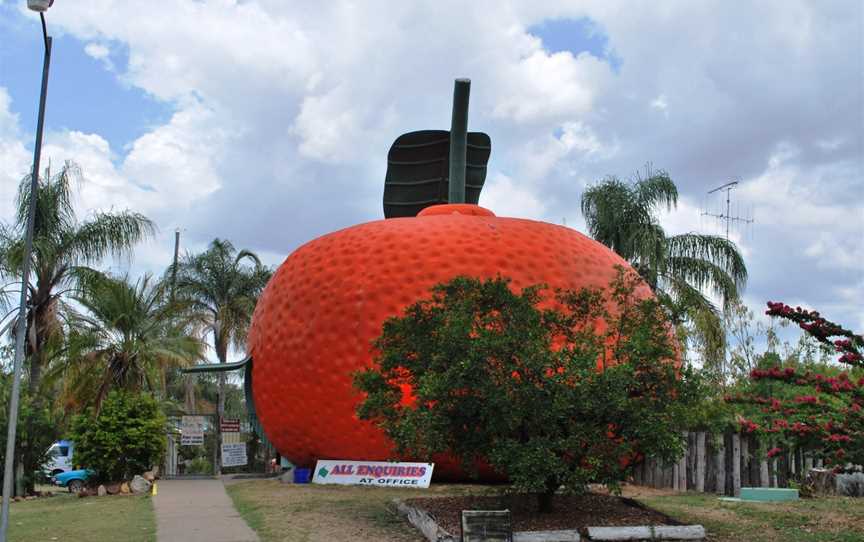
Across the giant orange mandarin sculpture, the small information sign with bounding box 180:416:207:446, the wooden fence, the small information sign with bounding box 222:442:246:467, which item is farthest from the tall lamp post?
the small information sign with bounding box 222:442:246:467

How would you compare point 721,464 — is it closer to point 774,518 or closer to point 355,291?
point 774,518

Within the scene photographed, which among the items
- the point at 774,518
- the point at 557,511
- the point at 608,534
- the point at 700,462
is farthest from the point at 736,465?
the point at 608,534

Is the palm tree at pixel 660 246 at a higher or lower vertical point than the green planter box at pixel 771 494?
higher

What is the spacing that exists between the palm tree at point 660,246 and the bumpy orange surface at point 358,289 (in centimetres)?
809

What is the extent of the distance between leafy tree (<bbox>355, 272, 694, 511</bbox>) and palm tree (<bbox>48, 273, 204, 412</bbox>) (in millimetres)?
11052

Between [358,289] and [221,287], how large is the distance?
14.9m

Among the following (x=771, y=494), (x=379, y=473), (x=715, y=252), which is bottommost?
(x=379, y=473)

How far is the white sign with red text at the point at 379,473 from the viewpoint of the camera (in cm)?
1420

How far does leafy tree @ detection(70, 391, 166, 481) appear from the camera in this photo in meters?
16.1

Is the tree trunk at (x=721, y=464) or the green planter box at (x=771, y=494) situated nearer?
the green planter box at (x=771, y=494)

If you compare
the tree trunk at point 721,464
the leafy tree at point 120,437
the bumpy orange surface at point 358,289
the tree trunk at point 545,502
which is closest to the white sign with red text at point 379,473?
the bumpy orange surface at point 358,289

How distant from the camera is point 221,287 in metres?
28.0

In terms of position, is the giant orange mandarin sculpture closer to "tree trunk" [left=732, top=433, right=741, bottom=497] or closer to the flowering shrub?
"tree trunk" [left=732, top=433, right=741, bottom=497]

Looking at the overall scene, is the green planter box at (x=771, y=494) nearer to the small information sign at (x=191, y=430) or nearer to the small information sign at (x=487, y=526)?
the small information sign at (x=487, y=526)
